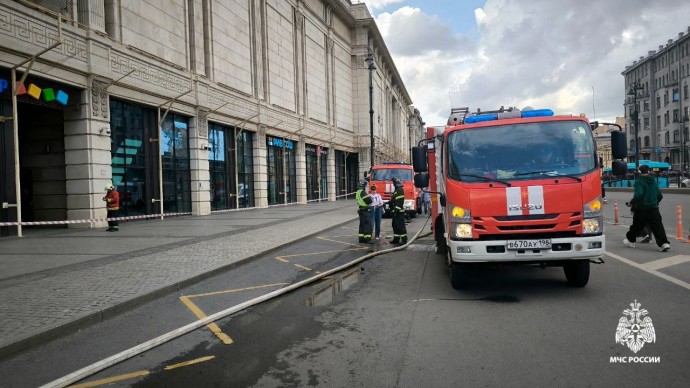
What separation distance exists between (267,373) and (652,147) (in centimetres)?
9856

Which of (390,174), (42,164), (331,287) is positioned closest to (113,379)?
(331,287)

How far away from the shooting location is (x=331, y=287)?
748 centimetres

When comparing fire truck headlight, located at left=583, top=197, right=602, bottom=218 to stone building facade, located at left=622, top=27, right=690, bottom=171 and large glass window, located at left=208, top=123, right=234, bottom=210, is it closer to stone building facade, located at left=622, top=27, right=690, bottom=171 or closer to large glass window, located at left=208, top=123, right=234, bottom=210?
large glass window, located at left=208, top=123, right=234, bottom=210

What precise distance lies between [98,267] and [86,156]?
9050 millimetres

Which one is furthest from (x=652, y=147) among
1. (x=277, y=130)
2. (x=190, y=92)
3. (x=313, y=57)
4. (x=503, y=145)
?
(x=503, y=145)

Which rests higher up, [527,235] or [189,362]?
[527,235]

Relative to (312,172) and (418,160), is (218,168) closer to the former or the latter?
(312,172)

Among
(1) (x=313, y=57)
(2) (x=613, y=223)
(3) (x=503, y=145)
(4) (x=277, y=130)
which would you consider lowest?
(2) (x=613, y=223)

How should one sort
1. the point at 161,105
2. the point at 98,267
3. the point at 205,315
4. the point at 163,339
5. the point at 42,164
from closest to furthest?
1. the point at 163,339
2. the point at 205,315
3. the point at 98,267
4. the point at 42,164
5. the point at 161,105

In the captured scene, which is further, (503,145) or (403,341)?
(503,145)

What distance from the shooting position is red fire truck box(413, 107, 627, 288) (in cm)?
607

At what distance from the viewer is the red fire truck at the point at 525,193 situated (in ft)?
19.9

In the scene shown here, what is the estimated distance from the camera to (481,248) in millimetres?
6125

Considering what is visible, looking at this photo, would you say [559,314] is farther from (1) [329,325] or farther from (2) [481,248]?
(1) [329,325]
